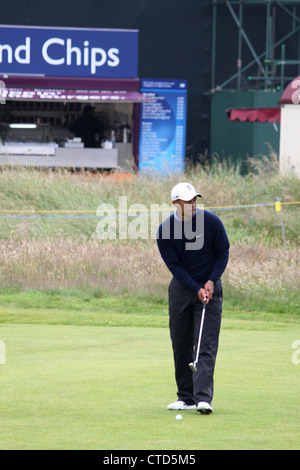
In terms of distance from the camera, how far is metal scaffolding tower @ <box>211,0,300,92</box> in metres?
30.8

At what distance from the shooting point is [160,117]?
101 ft

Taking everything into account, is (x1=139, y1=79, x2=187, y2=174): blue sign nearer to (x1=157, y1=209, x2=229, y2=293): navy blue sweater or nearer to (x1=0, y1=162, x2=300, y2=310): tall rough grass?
(x1=0, y1=162, x2=300, y2=310): tall rough grass

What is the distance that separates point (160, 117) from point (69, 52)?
3414 mm

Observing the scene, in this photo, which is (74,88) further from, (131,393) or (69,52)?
(131,393)

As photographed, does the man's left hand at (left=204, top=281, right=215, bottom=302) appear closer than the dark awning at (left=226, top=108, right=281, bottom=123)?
Yes

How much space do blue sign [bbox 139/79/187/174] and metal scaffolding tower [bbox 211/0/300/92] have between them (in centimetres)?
128

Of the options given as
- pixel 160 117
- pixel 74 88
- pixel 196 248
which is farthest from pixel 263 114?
pixel 196 248

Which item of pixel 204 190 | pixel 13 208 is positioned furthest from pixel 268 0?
pixel 13 208

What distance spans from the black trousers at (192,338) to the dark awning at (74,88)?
21082 mm

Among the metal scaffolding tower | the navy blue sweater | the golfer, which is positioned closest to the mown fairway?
the golfer

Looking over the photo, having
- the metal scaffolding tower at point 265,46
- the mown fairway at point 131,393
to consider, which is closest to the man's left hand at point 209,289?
the mown fairway at point 131,393

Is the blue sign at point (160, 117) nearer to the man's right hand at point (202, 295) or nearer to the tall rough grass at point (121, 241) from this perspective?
the tall rough grass at point (121, 241)

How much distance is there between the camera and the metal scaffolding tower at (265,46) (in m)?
30.8

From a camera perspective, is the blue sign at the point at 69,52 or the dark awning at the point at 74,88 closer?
the dark awning at the point at 74,88
